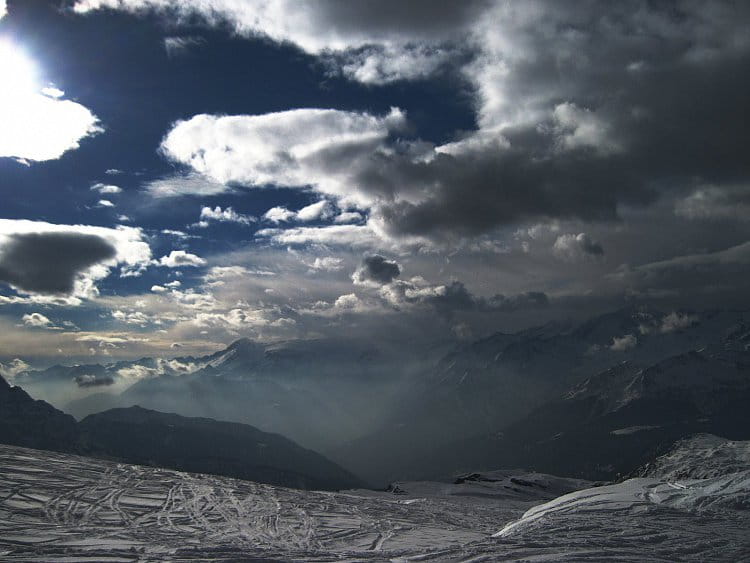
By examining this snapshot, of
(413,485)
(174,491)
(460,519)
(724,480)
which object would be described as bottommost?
(413,485)

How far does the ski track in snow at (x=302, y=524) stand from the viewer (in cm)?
2452

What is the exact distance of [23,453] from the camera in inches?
2057

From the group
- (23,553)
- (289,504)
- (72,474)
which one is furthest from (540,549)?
(72,474)

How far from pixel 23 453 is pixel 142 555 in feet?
124

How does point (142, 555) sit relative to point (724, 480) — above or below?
below

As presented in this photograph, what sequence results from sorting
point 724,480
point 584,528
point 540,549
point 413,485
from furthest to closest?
1. point 413,485
2. point 724,480
3. point 584,528
4. point 540,549

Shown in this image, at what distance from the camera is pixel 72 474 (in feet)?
151

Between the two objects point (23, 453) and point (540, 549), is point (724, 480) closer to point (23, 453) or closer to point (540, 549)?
point (540, 549)

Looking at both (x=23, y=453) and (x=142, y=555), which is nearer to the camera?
(x=142, y=555)

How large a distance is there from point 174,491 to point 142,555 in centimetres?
2111

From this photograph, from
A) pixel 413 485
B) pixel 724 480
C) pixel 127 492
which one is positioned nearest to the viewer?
pixel 724 480

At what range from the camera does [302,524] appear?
37.9 meters

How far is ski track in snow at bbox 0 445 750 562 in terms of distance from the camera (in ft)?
80.4

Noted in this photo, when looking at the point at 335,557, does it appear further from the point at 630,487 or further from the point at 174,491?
the point at 630,487
